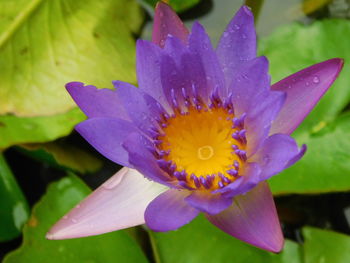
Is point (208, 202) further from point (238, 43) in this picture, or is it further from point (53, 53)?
point (53, 53)

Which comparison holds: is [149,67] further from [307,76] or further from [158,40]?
[307,76]

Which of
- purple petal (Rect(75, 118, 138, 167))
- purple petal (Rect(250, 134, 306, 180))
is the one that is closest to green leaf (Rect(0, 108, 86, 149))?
purple petal (Rect(75, 118, 138, 167))

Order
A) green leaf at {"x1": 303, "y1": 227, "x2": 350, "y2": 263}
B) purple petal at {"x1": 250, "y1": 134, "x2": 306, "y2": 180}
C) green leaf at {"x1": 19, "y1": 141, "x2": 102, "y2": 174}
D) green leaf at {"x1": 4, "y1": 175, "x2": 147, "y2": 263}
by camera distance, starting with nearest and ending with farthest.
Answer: purple petal at {"x1": 250, "y1": 134, "x2": 306, "y2": 180} → green leaf at {"x1": 303, "y1": 227, "x2": 350, "y2": 263} → green leaf at {"x1": 4, "y1": 175, "x2": 147, "y2": 263} → green leaf at {"x1": 19, "y1": 141, "x2": 102, "y2": 174}

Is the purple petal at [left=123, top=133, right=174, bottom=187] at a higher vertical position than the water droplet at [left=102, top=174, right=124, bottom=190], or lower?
→ higher

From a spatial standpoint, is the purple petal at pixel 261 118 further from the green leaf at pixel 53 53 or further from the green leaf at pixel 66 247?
the green leaf at pixel 53 53

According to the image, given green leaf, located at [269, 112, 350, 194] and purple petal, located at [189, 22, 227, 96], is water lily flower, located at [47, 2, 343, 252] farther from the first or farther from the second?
green leaf, located at [269, 112, 350, 194]

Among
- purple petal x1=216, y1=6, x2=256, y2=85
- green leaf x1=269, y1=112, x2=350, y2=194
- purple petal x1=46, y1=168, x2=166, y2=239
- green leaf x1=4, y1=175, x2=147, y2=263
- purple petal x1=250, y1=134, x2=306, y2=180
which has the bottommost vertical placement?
green leaf x1=4, y1=175, x2=147, y2=263

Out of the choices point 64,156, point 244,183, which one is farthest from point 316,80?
point 64,156
